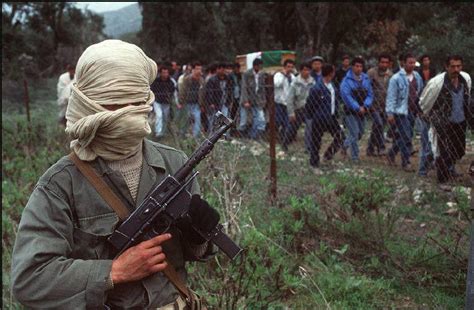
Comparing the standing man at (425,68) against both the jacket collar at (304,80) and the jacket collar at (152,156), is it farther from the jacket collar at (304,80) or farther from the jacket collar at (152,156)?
the jacket collar at (152,156)

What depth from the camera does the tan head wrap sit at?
1716mm

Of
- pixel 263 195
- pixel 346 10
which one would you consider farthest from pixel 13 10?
pixel 263 195

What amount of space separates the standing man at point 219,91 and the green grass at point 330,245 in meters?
3.00

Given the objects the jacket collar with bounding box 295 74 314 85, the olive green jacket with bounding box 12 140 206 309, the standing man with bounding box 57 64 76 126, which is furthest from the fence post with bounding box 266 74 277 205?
the standing man with bounding box 57 64 76 126

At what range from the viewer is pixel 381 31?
2400 cm

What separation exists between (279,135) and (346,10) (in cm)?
1601

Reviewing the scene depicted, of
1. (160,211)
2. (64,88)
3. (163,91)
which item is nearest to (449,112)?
(160,211)

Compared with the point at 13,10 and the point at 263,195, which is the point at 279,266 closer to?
the point at 263,195

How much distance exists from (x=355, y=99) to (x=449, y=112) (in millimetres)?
2032

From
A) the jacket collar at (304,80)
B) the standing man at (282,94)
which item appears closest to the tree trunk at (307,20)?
the standing man at (282,94)

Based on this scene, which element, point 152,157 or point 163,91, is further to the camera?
point 163,91

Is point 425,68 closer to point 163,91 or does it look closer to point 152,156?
point 163,91

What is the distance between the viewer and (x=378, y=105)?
26.2 feet

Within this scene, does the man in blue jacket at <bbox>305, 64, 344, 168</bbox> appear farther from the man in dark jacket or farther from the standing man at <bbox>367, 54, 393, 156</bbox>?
the man in dark jacket
